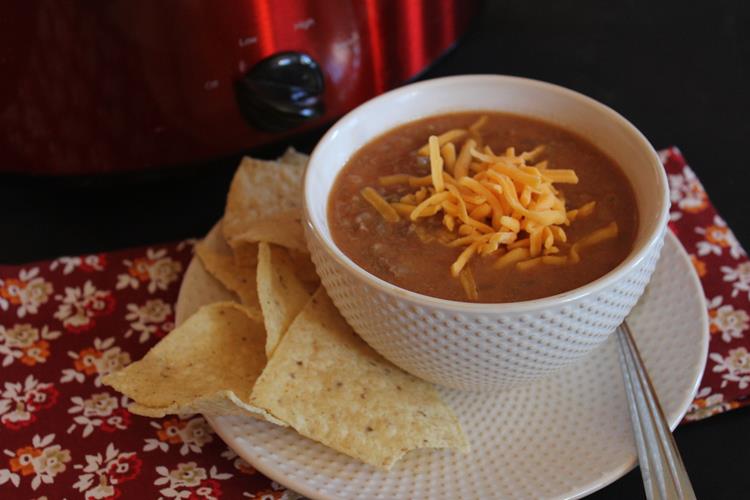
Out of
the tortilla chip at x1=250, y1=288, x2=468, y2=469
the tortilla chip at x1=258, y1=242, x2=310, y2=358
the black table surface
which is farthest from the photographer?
the black table surface

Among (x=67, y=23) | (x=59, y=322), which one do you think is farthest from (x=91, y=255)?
(x=67, y=23)

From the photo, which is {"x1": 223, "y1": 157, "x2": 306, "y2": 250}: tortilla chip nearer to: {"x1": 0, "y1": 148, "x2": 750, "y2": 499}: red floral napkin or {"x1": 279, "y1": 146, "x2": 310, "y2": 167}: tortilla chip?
{"x1": 279, "y1": 146, "x2": 310, "y2": 167}: tortilla chip

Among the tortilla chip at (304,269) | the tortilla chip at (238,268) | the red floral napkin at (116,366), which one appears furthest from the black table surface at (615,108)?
the tortilla chip at (304,269)

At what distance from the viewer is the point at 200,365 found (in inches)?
46.6

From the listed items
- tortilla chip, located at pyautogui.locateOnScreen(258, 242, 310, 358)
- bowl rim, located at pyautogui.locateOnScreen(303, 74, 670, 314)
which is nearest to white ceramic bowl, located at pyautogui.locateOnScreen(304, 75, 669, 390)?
bowl rim, located at pyautogui.locateOnScreen(303, 74, 670, 314)

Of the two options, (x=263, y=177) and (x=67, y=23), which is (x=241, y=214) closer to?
(x=263, y=177)

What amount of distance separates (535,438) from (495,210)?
304mm

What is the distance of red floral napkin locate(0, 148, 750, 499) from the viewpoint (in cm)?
113

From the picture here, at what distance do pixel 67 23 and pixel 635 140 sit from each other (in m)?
0.84

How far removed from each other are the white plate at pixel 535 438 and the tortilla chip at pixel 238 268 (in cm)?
25

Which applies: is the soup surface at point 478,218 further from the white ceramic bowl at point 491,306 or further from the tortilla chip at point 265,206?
the tortilla chip at point 265,206

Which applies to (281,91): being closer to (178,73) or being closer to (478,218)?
(178,73)

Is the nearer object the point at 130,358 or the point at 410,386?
the point at 410,386

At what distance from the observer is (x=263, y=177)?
1.43 metres
